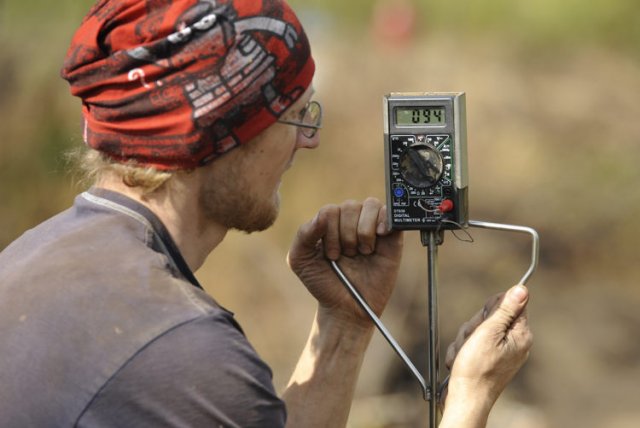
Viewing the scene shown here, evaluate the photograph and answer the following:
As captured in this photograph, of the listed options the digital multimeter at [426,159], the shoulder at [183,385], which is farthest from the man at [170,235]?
the digital multimeter at [426,159]

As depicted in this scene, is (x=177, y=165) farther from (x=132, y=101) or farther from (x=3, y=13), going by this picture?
(x=3, y=13)

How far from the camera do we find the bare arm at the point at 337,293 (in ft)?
6.93

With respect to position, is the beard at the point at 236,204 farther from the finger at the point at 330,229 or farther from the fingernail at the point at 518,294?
the fingernail at the point at 518,294

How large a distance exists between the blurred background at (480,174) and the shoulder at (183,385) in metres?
3.30

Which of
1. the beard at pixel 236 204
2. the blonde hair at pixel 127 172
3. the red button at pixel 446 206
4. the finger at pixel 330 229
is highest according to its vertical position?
the blonde hair at pixel 127 172

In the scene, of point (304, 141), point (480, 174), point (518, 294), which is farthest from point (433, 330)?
point (480, 174)

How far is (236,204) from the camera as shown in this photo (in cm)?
180

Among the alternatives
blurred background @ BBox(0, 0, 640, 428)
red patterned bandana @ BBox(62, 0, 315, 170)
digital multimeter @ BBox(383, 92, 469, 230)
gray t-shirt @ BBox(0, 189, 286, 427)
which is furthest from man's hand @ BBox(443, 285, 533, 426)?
blurred background @ BBox(0, 0, 640, 428)

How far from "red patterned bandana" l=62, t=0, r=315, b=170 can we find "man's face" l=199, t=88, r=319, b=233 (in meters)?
0.03

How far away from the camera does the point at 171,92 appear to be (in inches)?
67.3

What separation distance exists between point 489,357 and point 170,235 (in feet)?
1.92

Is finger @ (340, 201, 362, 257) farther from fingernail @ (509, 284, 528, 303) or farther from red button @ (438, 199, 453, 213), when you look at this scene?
fingernail @ (509, 284, 528, 303)

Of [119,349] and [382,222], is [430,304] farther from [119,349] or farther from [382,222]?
[119,349]

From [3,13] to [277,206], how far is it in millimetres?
5316
